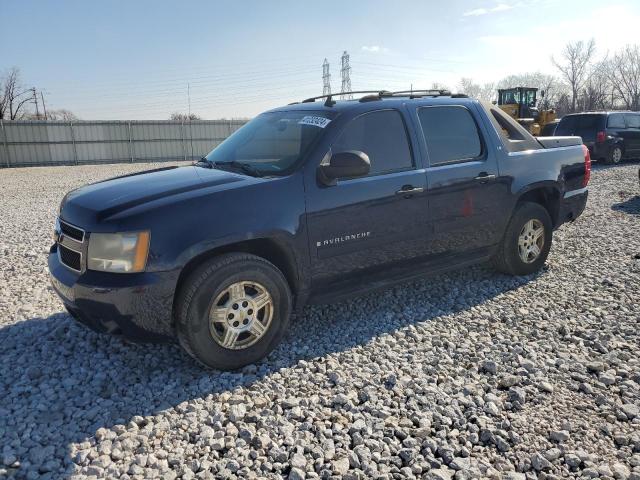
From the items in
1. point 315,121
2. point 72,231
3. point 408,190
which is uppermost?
point 315,121

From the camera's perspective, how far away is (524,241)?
5176 mm

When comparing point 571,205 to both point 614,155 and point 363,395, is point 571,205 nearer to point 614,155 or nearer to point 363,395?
point 363,395

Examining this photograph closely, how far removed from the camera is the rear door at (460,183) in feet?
14.2

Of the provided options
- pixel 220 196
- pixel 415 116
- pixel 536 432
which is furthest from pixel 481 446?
pixel 415 116

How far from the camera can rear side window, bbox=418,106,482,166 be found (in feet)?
14.3

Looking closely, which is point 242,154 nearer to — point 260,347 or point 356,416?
point 260,347

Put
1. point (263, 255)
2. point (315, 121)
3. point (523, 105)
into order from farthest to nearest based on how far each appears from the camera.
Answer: point (523, 105) < point (315, 121) < point (263, 255)

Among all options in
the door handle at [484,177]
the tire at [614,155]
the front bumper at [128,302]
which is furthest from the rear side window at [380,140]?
the tire at [614,155]

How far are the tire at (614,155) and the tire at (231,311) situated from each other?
1610 cm

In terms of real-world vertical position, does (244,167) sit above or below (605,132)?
below

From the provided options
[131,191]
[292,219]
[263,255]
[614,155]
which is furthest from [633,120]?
[131,191]

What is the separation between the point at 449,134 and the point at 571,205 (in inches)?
78.4

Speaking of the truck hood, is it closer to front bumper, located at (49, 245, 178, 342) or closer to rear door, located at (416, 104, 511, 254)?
front bumper, located at (49, 245, 178, 342)

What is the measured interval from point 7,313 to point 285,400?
3015mm
